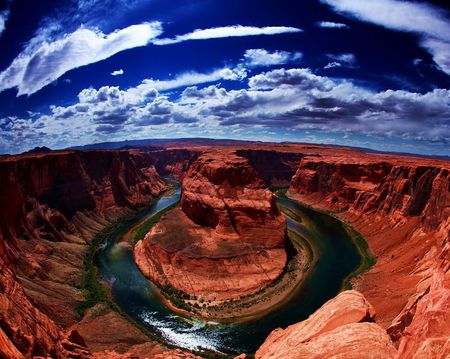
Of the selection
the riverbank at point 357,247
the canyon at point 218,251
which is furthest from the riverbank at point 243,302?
the riverbank at point 357,247

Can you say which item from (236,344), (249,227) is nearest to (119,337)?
(236,344)

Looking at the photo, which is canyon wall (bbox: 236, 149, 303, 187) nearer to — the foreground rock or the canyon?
the canyon

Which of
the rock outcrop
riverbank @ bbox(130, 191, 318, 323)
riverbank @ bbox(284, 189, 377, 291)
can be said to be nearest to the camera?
riverbank @ bbox(130, 191, 318, 323)

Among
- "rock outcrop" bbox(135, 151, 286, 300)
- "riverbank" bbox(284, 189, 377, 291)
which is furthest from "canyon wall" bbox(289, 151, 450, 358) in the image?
"rock outcrop" bbox(135, 151, 286, 300)

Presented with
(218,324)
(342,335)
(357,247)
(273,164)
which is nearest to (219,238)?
(218,324)

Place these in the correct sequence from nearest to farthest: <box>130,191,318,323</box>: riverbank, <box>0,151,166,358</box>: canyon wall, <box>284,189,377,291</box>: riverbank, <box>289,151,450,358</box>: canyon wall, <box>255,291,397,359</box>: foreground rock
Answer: <box>255,291,397,359</box>: foreground rock < <box>289,151,450,358</box>: canyon wall < <box>0,151,166,358</box>: canyon wall < <box>130,191,318,323</box>: riverbank < <box>284,189,377,291</box>: riverbank

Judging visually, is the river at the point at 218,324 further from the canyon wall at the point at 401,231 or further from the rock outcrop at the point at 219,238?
the canyon wall at the point at 401,231

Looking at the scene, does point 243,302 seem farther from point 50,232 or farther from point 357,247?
point 50,232
